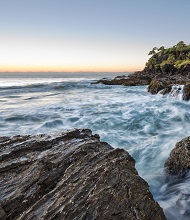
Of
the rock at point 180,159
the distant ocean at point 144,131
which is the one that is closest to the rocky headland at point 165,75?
the distant ocean at point 144,131

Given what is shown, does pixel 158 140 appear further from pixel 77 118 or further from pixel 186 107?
pixel 186 107

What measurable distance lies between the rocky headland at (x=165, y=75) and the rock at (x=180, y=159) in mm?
18154

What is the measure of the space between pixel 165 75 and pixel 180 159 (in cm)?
5628

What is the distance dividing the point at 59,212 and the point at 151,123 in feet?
39.8

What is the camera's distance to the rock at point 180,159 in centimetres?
662

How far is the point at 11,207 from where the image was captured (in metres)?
3.73

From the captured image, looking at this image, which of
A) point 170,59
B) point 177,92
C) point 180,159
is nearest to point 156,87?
point 177,92

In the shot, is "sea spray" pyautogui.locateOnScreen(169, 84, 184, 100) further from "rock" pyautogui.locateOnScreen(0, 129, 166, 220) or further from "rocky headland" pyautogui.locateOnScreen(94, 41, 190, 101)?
"rock" pyautogui.locateOnScreen(0, 129, 166, 220)

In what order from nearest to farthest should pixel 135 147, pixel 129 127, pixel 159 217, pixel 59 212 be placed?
pixel 59 212 < pixel 159 217 < pixel 135 147 < pixel 129 127

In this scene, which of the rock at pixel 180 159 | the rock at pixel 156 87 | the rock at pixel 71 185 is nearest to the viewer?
the rock at pixel 71 185

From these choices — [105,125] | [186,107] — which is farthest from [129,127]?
[186,107]

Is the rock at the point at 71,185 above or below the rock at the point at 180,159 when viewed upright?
above

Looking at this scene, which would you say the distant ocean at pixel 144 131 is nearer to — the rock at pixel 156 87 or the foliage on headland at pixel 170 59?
the rock at pixel 156 87

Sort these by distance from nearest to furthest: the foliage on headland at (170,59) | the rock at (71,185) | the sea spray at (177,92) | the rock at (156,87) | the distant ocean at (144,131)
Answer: the rock at (71,185) → the distant ocean at (144,131) → the sea spray at (177,92) → the rock at (156,87) → the foliage on headland at (170,59)
